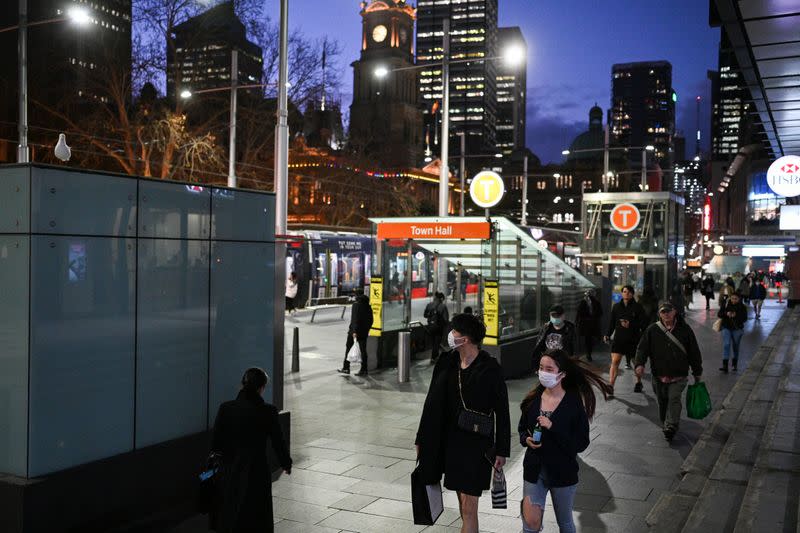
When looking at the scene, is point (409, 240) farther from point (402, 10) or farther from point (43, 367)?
point (402, 10)

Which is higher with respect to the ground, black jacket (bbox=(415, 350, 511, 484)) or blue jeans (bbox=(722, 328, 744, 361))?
black jacket (bbox=(415, 350, 511, 484))

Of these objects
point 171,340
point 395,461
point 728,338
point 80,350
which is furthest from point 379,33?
point 80,350

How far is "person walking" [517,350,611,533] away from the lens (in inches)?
201

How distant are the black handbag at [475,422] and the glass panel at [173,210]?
11.0 feet

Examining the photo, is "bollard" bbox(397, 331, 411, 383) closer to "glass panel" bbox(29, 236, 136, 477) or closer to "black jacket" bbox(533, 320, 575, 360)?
"black jacket" bbox(533, 320, 575, 360)

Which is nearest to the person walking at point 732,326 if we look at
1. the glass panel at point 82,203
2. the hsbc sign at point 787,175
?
the hsbc sign at point 787,175

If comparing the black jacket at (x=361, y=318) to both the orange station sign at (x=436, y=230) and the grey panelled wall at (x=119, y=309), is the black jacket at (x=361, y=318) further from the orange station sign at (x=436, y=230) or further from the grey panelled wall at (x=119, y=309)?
the grey panelled wall at (x=119, y=309)

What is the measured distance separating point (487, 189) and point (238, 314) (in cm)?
1227

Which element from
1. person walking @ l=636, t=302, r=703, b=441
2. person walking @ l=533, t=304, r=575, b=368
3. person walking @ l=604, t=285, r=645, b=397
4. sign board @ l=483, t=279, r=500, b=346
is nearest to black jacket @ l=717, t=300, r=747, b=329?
person walking @ l=604, t=285, r=645, b=397

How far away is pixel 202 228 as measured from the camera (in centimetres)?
734

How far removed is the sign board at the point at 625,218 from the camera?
30422mm

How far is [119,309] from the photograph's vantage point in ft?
21.1

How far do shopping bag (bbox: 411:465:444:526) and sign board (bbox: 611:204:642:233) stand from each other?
26876 millimetres

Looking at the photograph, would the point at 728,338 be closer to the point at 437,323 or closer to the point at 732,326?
the point at 732,326
